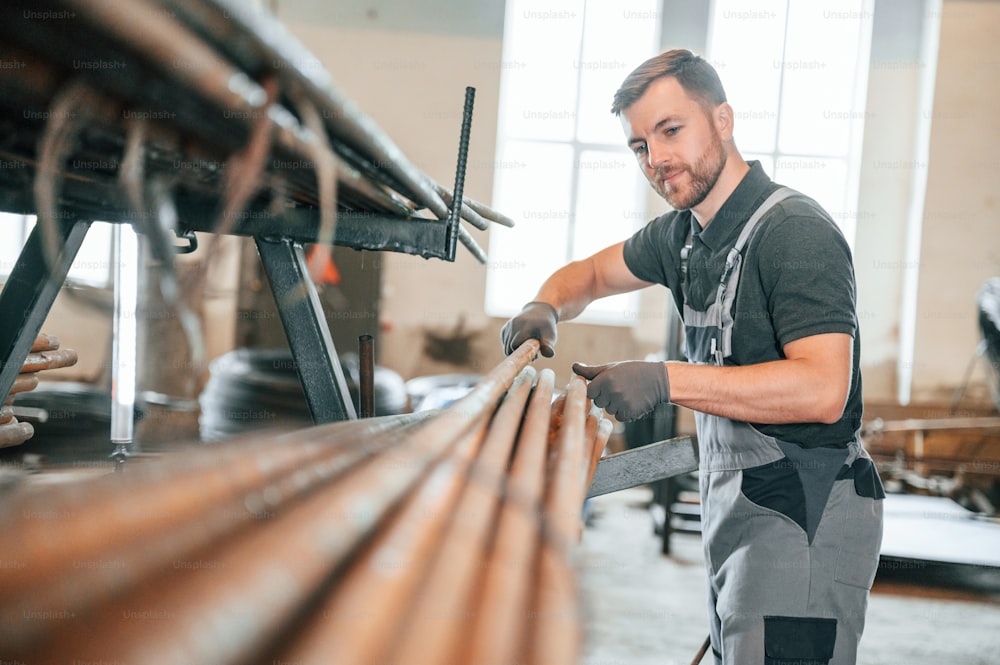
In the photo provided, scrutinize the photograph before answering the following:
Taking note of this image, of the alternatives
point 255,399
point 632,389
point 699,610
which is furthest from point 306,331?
point 255,399

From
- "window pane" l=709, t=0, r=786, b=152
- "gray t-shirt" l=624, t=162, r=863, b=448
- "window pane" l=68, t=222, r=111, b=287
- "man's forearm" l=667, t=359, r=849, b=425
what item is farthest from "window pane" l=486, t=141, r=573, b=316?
"man's forearm" l=667, t=359, r=849, b=425

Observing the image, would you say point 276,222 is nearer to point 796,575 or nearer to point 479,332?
point 796,575

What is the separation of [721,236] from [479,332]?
462 cm

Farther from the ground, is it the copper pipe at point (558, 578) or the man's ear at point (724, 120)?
the man's ear at point (724, 120)

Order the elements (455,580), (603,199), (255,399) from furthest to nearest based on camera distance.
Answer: (603,199) < (255,399) < (455,580)

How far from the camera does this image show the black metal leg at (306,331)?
1.18m

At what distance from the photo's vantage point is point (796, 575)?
51.2 inches

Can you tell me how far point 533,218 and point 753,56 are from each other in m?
2.39

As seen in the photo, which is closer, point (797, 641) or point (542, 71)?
point (797, 641)

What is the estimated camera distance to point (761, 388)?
120cm

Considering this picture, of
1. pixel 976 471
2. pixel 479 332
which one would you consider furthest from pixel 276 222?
pixel 976 471

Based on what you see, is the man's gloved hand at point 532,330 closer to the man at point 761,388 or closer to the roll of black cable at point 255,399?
the man at point 761,388

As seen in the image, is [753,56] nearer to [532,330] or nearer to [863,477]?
[532,330]

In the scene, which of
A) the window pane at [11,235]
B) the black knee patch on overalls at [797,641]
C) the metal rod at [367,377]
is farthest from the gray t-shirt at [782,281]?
the window pane at [11,235]
